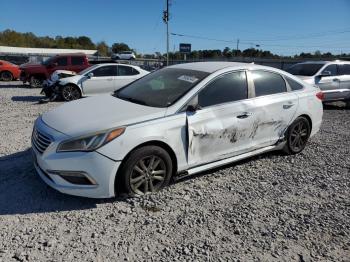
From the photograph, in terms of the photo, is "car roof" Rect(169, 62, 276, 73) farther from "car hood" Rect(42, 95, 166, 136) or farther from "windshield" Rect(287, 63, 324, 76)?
"windshield" Rect(287, 63, 324, 76)

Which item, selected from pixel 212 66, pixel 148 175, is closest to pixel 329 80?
pixel 212 66

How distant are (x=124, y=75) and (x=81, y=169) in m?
9.94

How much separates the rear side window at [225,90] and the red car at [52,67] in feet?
42.2

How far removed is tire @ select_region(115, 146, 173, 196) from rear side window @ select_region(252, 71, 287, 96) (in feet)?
6.29

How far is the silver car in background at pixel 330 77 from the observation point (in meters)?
11.3

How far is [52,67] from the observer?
55.0 ft

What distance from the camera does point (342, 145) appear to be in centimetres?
680

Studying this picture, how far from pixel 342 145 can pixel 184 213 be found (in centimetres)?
438

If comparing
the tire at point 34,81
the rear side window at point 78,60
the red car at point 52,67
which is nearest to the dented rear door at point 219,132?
the red car at point 52,67

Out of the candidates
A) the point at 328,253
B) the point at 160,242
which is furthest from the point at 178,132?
the point at 328,253

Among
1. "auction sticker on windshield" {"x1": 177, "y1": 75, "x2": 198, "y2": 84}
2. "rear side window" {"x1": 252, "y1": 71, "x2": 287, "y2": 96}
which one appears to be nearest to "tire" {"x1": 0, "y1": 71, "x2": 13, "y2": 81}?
"auction sticker on windshield" {"x1": 177, "y1": 75, "x2": 198, "y2": 84}

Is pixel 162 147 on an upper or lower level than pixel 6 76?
lower

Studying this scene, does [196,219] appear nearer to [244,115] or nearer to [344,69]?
[244,115]

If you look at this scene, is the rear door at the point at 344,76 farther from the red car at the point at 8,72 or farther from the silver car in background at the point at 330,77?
the red car at the point at 8,72
